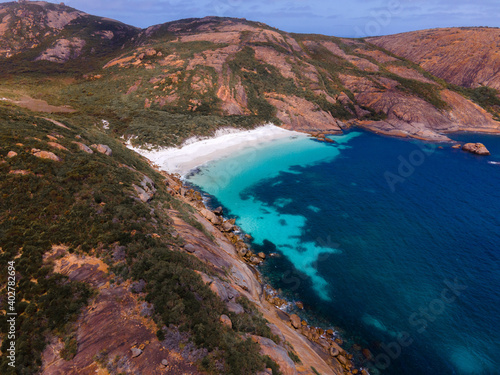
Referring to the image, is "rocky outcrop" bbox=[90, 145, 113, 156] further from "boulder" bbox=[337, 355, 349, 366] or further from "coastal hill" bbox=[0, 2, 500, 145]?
"boulder" bbox=[337, 355, 349, 366]

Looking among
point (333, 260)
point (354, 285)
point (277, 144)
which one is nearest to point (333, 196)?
point (333, 260)

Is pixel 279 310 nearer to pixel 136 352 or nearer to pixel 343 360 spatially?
pixel 343 360

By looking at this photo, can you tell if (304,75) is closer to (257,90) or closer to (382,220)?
(257,90)

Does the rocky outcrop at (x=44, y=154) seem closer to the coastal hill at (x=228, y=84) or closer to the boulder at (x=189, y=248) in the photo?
the boulder at (x=189, y=248)

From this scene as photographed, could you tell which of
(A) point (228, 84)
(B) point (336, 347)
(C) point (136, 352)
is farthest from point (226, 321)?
(A) point (228, 84)

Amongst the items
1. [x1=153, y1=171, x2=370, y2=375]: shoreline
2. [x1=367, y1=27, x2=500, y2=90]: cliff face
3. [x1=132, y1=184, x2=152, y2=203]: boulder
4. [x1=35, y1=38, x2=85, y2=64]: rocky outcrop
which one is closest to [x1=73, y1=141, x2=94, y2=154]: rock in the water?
[x1=132, y1=184, x2=152, y2=203]: boulder

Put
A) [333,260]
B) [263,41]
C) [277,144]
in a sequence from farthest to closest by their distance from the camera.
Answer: [263,41]
[277,144]
[333,260]

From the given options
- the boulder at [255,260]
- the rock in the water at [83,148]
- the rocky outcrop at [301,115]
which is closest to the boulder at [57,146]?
the rock in the water at [83,148]
